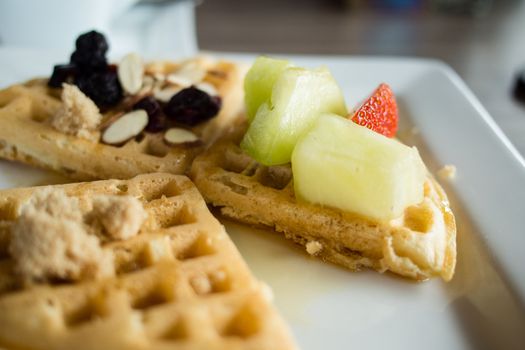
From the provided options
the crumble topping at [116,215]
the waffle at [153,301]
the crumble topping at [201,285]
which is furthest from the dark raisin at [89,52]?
the crumble topping at [201,285]

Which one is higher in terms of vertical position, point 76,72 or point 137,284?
point 76,72

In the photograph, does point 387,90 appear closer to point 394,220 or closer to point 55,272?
point 394,220

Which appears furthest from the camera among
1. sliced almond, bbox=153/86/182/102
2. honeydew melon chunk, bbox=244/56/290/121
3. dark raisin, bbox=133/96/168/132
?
sliced almond, bbox=153/86/182/102

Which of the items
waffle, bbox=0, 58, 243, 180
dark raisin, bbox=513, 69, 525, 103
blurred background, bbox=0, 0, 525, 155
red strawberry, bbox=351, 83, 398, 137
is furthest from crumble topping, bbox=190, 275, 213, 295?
dark raisin, bbox=513, 69, 525, 103

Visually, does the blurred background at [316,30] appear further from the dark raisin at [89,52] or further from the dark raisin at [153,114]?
the dark raisin at [153,114]

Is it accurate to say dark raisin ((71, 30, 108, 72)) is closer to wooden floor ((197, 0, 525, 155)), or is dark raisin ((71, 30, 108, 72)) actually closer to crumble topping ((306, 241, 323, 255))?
crumble topping ((306, 241, 323, 255))

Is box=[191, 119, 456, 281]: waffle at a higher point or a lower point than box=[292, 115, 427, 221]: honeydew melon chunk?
lower

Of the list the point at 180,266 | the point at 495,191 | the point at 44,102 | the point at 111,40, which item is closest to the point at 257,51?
the point at 111,40
